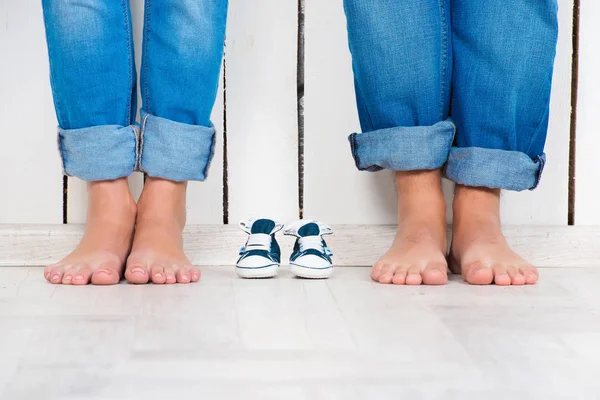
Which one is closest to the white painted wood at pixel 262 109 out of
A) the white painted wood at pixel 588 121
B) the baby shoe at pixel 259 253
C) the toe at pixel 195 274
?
the baby shoe at pixel 259 253

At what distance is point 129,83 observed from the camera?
3.76 ft

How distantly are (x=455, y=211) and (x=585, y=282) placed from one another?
0.22 meters

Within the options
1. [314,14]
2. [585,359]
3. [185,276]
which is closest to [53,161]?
[185,276]

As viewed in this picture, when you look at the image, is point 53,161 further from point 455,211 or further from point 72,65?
point 455,211

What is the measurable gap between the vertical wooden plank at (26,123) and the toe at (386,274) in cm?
61

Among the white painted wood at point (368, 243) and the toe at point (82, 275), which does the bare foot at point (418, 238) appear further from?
the toe at point (82, 275)

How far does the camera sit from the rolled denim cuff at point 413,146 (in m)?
1.16

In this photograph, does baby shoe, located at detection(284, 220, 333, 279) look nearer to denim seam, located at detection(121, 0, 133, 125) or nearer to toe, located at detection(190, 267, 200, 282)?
toe, located at detection(190, 267, 200, 282)

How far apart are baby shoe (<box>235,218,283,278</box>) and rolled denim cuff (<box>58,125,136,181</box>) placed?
0.69ft

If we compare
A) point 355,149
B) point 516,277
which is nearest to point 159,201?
point 355,149

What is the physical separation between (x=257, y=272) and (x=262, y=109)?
0.36 m

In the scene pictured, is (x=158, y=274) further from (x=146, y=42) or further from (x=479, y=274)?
(x=479, y=274)

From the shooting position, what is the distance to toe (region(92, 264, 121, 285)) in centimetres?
108

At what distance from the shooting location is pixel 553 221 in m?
1.44
